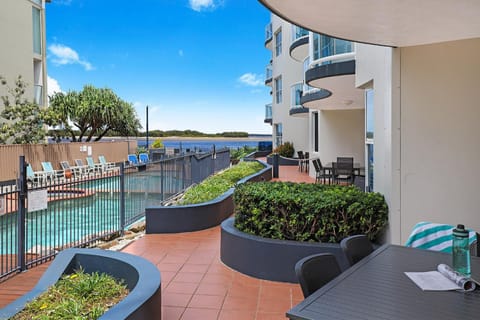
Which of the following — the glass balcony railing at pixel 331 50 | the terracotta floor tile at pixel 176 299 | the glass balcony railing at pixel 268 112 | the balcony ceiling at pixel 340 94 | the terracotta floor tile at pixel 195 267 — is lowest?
the terracotta floor tile at pixel 176 299

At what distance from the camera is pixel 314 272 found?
2.84m

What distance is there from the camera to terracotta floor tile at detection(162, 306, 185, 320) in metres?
A: 3.99

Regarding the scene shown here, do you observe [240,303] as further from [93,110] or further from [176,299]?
[93,110]

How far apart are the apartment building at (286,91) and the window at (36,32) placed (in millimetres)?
14468

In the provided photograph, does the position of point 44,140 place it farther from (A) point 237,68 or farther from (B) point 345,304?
(A) point 237,68

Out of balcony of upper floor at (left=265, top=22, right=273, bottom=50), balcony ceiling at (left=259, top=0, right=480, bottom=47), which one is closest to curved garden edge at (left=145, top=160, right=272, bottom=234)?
balcony ceiling at (left=259, top=0, right=480, bottom=47)

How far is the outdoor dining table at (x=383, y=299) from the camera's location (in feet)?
7.44

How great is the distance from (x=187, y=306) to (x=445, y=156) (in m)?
3.64

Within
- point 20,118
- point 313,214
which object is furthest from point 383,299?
point 20,118

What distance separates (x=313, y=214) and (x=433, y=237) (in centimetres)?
148

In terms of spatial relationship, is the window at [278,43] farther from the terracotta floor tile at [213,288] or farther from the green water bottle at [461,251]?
the green water bottle at [461,251]

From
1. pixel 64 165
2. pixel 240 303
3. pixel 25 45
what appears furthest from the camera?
pixel 64 165

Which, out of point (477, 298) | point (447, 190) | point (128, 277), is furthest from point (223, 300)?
point (447, 190)

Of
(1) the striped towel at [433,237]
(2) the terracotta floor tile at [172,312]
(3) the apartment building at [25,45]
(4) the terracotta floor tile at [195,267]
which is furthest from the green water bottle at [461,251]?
(3) the apartment building at [25,45]
